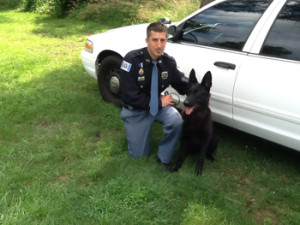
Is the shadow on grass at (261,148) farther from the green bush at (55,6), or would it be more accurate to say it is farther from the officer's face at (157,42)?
the green bush at (55,6)

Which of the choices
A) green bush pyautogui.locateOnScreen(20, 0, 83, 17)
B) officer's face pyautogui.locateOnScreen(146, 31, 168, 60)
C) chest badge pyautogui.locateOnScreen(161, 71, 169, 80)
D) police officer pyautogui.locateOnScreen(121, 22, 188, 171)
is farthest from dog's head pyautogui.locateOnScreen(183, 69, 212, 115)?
green bush pyautogui.locateOnScreen(20, 0, 83, 17)

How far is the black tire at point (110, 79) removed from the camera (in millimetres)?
4156

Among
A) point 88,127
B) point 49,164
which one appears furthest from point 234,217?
point 88,127

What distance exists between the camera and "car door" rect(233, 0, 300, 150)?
261 cm

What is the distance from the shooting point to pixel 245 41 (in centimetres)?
295

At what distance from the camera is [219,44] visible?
3168mm

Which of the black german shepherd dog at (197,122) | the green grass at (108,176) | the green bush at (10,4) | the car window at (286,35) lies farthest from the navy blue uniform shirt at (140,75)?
the green bush at (10,4)

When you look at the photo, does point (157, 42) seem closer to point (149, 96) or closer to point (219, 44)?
point (149, 96)

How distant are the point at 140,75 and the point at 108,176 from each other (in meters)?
1.03

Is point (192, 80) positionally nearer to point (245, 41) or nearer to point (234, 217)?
point (245, 41)

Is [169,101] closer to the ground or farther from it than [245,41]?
closer to the ground

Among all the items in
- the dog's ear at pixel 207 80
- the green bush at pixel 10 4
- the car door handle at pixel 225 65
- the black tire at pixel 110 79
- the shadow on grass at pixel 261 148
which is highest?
the car door handle at pixel 225 65

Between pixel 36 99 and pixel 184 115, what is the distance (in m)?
2.56

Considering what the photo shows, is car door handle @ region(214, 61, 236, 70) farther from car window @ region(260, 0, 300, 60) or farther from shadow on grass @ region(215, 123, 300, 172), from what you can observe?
shadow on grass @ region(215, 123, 300, 172)
